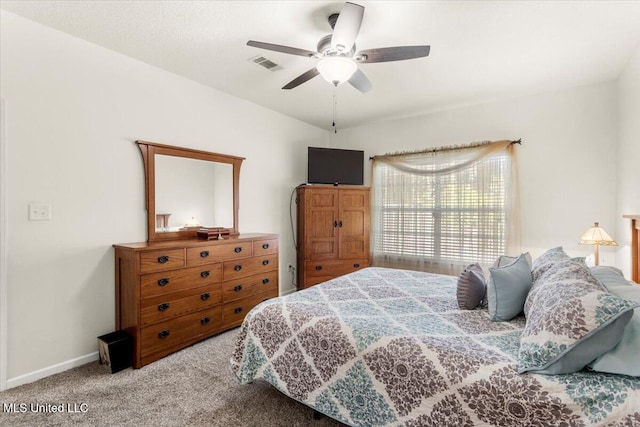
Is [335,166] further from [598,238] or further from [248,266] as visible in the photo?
[598,238]

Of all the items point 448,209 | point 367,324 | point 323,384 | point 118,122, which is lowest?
point 323,384

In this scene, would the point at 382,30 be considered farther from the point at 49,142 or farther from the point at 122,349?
the point at 122,349

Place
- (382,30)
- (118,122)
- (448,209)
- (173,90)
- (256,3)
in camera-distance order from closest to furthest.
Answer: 1. (256,3)
2. (382,30)
3. (118,122)
4. (173,90)
5. (448,209)

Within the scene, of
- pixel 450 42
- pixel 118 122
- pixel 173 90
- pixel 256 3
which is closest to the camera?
pixel 256 3

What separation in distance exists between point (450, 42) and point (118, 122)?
2907mm

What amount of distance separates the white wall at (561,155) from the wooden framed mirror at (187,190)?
10.2 feet

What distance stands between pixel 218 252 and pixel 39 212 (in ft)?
4.44

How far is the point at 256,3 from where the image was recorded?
1960 mm

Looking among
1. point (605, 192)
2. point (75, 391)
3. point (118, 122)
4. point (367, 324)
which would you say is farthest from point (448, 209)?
point (75, 391)

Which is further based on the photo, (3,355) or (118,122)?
(118,122)

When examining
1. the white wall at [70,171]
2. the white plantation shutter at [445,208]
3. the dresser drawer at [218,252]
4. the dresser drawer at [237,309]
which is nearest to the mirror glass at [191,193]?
the white wall at [70,171]

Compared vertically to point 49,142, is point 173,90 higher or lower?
higher

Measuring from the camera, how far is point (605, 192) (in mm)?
3123

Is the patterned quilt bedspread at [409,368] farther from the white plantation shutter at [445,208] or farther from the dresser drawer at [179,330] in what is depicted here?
the white plantation shutter at [445,208]
